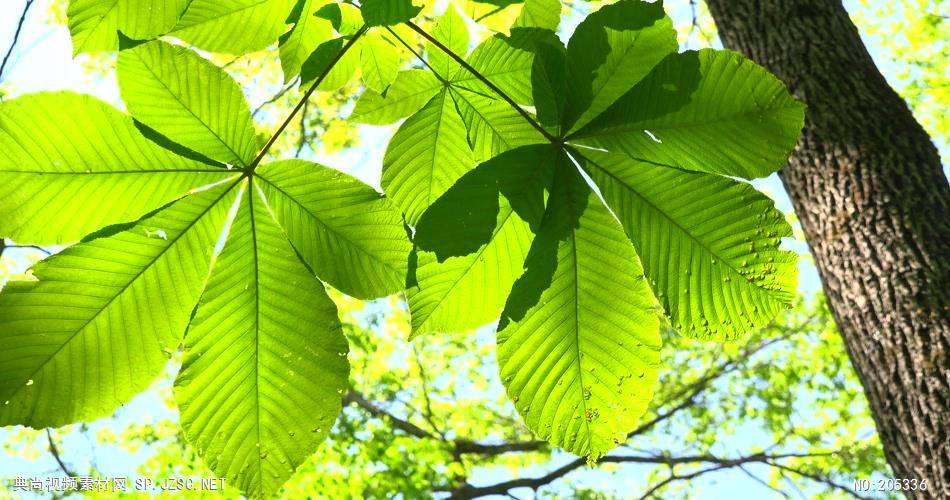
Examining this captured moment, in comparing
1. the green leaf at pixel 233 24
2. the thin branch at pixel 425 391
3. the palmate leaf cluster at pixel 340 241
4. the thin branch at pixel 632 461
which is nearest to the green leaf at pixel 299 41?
the green leaf at pixel 233 24

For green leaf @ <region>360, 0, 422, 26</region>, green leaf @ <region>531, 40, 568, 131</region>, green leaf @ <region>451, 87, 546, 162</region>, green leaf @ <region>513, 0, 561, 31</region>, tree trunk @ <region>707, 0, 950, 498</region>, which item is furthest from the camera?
tree trunk @ <region>707, 0, 950, 498</region>

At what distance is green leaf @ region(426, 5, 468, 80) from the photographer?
95cm

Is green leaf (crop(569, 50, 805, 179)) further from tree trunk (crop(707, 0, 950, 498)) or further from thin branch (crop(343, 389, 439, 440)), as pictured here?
thin branch (crop(343, 389, 439, 440))

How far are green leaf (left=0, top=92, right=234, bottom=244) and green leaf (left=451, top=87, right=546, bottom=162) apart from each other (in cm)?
38

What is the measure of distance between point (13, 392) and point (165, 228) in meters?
0.22

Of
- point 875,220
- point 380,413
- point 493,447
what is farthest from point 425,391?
point 875,220

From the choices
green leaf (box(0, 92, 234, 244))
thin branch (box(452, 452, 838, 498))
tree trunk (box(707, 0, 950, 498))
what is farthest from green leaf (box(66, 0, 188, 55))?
thin branch (box(452, 452, 838, 498))

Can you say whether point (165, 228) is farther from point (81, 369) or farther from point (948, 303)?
point (948, 303)

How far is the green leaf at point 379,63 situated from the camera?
1.07 metres

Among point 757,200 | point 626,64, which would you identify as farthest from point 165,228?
point 757,200

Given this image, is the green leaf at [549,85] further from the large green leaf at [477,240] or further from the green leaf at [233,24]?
the green leaf at [233,24]

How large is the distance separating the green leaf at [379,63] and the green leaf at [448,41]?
120 millimetres

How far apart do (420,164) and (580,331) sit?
0.33m

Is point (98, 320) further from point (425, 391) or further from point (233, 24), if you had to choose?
point (425, 391)
